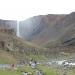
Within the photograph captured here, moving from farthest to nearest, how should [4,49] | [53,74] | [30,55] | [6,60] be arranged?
[30,55] < [4,49] < [6,60] < [53,74]

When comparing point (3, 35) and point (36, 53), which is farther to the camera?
point (3, 35)

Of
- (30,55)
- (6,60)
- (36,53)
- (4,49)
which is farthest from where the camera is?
(36,53)

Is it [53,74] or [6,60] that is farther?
[6,60]

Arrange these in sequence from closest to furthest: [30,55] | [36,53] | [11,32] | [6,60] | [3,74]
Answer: [3,74]
[6,60]
[30,55]
[36,53]
[11,32]

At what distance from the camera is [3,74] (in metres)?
59.0

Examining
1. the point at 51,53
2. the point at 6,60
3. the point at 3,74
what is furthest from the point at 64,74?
the point at 51,53

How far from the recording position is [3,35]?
563 ft

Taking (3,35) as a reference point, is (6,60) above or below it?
below

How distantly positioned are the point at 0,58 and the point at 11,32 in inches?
3512

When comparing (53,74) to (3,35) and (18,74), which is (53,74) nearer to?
(18,74)

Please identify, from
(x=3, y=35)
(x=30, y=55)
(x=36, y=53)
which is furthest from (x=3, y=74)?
(x=3, y=35)

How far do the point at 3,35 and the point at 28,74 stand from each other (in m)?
107

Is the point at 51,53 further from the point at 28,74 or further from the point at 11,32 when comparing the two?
the point at 28,74

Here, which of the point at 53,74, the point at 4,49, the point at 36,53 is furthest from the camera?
the point at 36,53
